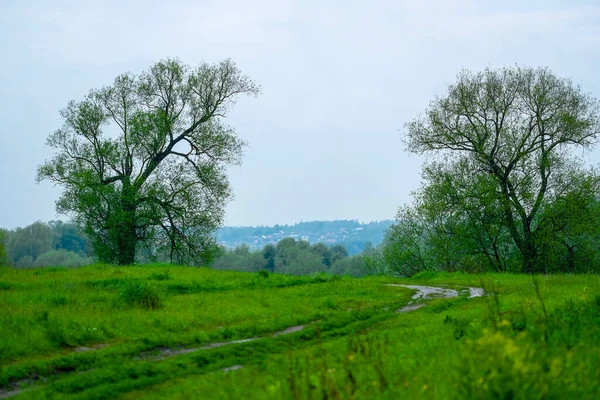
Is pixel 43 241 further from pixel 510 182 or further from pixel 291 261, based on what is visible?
pixel 510 182

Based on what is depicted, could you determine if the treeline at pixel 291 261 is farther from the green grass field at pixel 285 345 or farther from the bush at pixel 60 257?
the green grass field at pixel 285 345

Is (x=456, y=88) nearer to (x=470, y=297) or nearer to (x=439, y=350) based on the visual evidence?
(x=470, y=297)

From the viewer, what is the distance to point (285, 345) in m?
12.7

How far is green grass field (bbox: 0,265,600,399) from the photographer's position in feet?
23.6

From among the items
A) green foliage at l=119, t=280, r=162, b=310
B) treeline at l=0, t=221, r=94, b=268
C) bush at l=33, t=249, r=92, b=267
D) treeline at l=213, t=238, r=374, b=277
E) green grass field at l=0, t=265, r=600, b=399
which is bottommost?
green grass field at l=0, t=265, r=600, b=399

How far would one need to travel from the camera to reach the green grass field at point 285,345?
721 cm

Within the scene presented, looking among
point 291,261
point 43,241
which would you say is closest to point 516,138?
point 291,261

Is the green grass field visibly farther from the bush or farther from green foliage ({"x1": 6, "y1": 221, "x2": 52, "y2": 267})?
green foliage ({"x1": 6, "y1": 221, "x2": 52, "y2": 267})

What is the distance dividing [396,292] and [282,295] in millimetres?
5330

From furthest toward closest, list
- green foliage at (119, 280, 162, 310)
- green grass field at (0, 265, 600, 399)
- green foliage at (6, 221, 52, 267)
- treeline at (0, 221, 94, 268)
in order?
green foliage at (6, 221, 52, 267) < treeline at (0, 221, 94, 268) < green foliage at (119, 280, 162, 310) < green grass field at (0, 265, 600, 399)

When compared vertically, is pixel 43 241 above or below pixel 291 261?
above

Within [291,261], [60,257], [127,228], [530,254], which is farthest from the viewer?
[291,261]

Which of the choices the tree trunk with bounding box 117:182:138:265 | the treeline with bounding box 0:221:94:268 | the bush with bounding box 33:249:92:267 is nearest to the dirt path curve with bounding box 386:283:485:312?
the tree trunk with bounding box 117:182:138:265

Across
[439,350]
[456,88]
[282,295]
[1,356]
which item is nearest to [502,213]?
[456,88]
